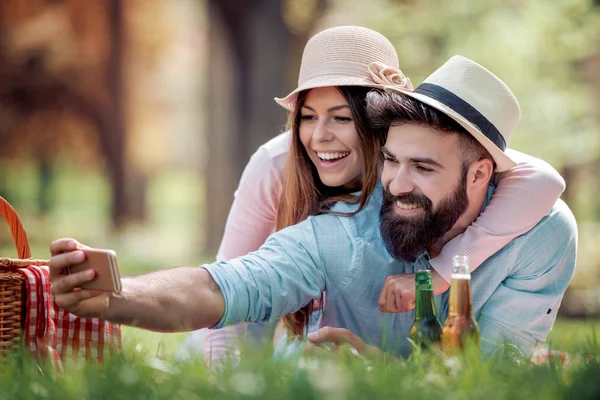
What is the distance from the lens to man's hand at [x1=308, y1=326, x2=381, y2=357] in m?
3.41

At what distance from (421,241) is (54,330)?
1500 millimetres

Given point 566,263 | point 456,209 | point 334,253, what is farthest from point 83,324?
point 566,263

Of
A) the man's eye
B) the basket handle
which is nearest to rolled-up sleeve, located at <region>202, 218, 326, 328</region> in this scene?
the man's eye

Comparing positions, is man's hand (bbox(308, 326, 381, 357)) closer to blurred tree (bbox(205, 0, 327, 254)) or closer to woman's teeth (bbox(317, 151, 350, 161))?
woman's teeth (bbox(317, 151, 350, 161))

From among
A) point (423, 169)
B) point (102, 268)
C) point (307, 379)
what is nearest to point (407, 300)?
point (423, 169)

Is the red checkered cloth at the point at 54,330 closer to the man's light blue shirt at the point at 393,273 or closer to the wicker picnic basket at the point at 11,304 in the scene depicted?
the wicker picnic basket at the point at 11,304

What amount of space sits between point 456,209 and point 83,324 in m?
1.60

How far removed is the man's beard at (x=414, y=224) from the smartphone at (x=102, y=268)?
4.38 ft

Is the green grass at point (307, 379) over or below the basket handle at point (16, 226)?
below

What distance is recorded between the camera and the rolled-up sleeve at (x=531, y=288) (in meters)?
3.86

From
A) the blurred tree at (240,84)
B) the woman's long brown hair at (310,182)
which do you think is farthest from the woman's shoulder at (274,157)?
the blurred tree at (240,84)

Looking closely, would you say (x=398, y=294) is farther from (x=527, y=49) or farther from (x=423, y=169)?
(x=527, y=49)

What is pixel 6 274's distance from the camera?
3254 mm

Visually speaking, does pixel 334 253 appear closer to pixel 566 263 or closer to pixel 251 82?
pixel 566 263
